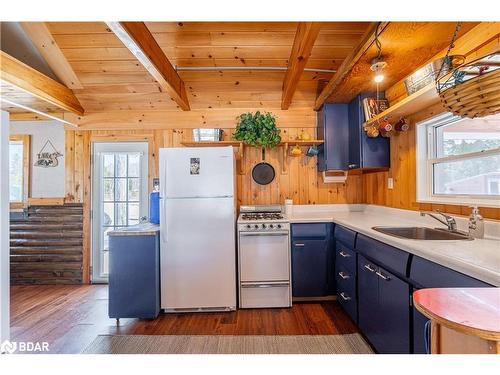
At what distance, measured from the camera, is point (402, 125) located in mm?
2229

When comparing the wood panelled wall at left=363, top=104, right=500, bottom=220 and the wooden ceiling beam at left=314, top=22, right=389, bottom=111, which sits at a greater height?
the wooden ceiling beam at left=314, top=22, right=389, bottom=111

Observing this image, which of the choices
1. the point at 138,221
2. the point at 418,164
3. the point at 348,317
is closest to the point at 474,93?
the point at 418,164

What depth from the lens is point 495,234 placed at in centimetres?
145

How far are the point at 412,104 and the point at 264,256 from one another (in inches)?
72.4

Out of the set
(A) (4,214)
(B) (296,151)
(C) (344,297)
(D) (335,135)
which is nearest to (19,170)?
(A) (4,214)

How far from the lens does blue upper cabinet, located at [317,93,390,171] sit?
8.26 feet

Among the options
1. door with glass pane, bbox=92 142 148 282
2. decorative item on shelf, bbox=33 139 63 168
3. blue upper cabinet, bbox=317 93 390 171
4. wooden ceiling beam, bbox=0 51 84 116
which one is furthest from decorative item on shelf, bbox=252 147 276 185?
decorative item on shelf, bbox=33 139 63 168

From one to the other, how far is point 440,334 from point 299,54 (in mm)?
1912

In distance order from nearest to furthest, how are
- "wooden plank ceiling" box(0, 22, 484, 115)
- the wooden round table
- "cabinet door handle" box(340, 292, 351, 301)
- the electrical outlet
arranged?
the wooden round table < "wooden plank ceiling" box(0, 22, 484, 115) < "cabinet door handle" box(340, 292, 351, 301) < the electrical outlet

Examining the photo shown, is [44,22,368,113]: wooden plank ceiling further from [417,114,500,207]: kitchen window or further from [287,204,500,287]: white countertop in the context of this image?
[287,204,500,287]: white countertop

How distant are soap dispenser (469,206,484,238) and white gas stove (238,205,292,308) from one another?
139cm

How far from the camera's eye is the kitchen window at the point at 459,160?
162 cm

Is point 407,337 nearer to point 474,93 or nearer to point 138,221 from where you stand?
point 474,93
